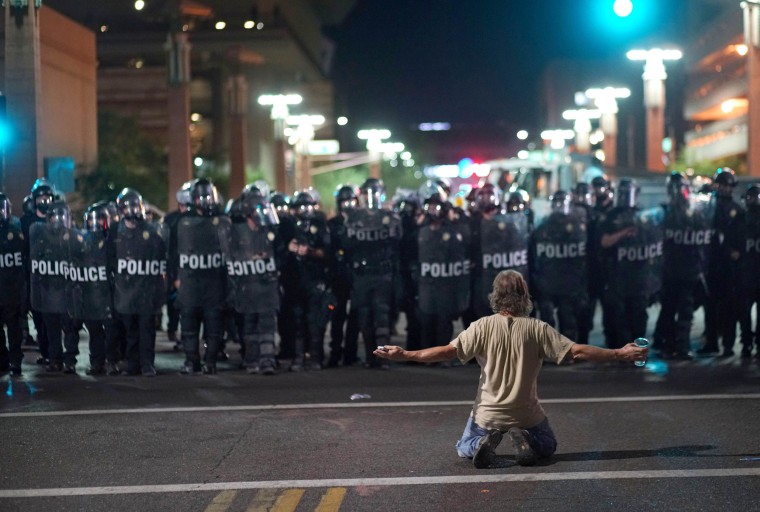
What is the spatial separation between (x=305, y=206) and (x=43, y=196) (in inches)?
127

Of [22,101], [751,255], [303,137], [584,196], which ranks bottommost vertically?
[751,255]

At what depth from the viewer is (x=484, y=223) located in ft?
42.1

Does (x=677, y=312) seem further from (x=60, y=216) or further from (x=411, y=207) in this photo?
(x=60, y=216)

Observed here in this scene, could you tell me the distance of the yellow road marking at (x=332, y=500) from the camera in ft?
21.3

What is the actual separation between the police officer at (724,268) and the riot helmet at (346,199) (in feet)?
13.8

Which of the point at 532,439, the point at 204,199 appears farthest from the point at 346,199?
the point at 532,439

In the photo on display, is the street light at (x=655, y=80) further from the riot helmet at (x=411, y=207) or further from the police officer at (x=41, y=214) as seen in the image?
the police officer at (x=41, y=214)

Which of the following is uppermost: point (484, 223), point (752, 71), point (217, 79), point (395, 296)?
point (217, 79)

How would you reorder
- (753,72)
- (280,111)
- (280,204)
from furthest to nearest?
(280,111) → (753,72) → (280,204)

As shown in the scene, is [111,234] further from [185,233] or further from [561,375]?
[561,375]

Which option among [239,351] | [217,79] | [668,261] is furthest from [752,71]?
[217,79]

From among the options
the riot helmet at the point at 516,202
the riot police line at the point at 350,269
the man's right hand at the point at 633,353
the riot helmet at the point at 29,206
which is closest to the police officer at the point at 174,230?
the riot police line at the point at 350,269

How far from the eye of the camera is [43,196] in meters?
13.6

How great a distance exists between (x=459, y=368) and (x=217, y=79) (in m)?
51.6
